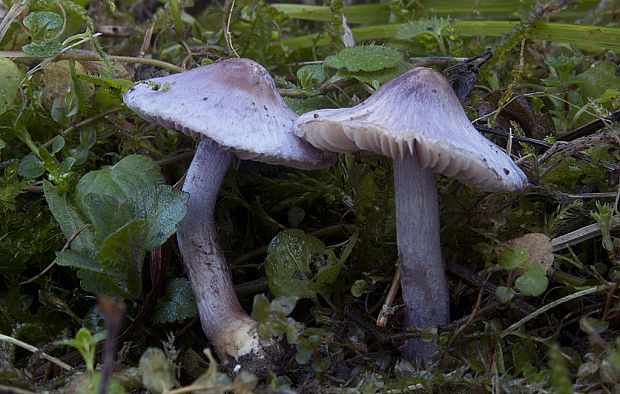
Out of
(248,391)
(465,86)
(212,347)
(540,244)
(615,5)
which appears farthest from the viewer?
(615,5)

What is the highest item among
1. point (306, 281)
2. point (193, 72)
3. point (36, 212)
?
point (193, 72)

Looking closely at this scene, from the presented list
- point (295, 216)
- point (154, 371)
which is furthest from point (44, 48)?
point (154, 371)

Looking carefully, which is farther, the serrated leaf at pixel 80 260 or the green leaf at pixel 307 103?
the green leaf at pixel 307 103

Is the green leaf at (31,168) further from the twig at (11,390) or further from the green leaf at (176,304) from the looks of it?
the twig at (11,390)

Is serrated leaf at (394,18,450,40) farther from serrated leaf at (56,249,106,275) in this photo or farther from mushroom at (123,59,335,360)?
serrated leaf at (56,249,106,275)

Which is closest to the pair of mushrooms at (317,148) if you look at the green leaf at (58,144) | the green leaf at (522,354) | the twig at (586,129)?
the green leaf at (522,354)

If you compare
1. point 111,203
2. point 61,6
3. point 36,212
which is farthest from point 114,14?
point 111,203

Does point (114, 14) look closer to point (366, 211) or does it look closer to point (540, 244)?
point (366, 211)
